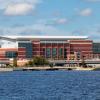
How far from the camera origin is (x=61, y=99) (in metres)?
80.9

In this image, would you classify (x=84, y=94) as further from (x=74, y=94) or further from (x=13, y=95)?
(x=13, y=95)

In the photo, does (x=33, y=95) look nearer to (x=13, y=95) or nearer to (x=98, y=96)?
(x=13, y=95)

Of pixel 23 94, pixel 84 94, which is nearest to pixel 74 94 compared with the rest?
pixel 84 94

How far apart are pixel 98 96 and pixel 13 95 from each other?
12.2m

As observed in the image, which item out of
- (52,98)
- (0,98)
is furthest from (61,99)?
(0,98)

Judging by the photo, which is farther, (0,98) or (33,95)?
(33,95)

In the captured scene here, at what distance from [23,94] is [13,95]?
245 cm

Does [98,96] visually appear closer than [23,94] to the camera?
Yes

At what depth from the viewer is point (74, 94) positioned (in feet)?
294

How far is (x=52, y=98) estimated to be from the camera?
82.8 m

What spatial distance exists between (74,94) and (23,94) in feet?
24.1

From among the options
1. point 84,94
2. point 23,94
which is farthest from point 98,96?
point 23,94

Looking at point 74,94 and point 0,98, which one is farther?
point 74,94

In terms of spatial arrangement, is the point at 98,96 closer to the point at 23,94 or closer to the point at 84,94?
the point at 84,94
